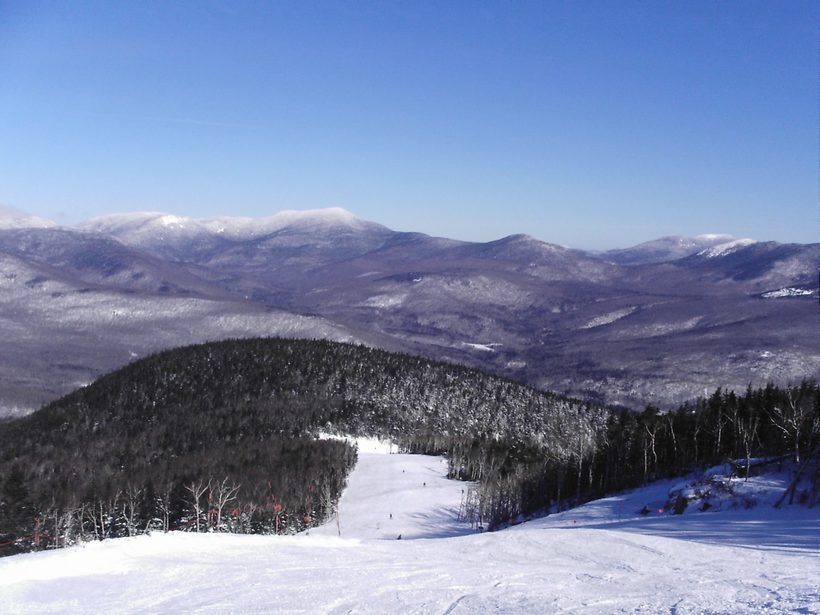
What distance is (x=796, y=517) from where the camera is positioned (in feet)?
177

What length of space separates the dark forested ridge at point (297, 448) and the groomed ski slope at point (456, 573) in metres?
23.9

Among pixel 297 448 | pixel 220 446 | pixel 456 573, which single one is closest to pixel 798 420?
pixel 456 573

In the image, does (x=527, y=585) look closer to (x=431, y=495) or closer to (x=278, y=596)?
(x=278, y=596)

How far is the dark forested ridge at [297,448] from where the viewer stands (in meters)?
81.8

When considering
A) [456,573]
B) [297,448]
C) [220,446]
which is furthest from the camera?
[220,446]

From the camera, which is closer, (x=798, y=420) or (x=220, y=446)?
(x=798, y=420)

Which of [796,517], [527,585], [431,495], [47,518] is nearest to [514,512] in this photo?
[431,495]

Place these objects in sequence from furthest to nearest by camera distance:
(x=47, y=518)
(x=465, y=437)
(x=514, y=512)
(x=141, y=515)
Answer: (x=465, y=437) → (x=514, y=512) → (x=141, y=515) → (x=47, y=518)

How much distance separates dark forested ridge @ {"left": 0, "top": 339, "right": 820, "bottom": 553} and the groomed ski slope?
23893 millimetres

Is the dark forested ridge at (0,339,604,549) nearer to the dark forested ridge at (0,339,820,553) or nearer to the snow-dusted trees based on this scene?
the dark forested ridge at (0,339,820,553)

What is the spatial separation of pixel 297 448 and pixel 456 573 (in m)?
95.6

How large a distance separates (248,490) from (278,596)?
213ft

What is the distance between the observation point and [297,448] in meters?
128

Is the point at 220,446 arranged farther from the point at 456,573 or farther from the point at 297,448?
the point at 456,573
